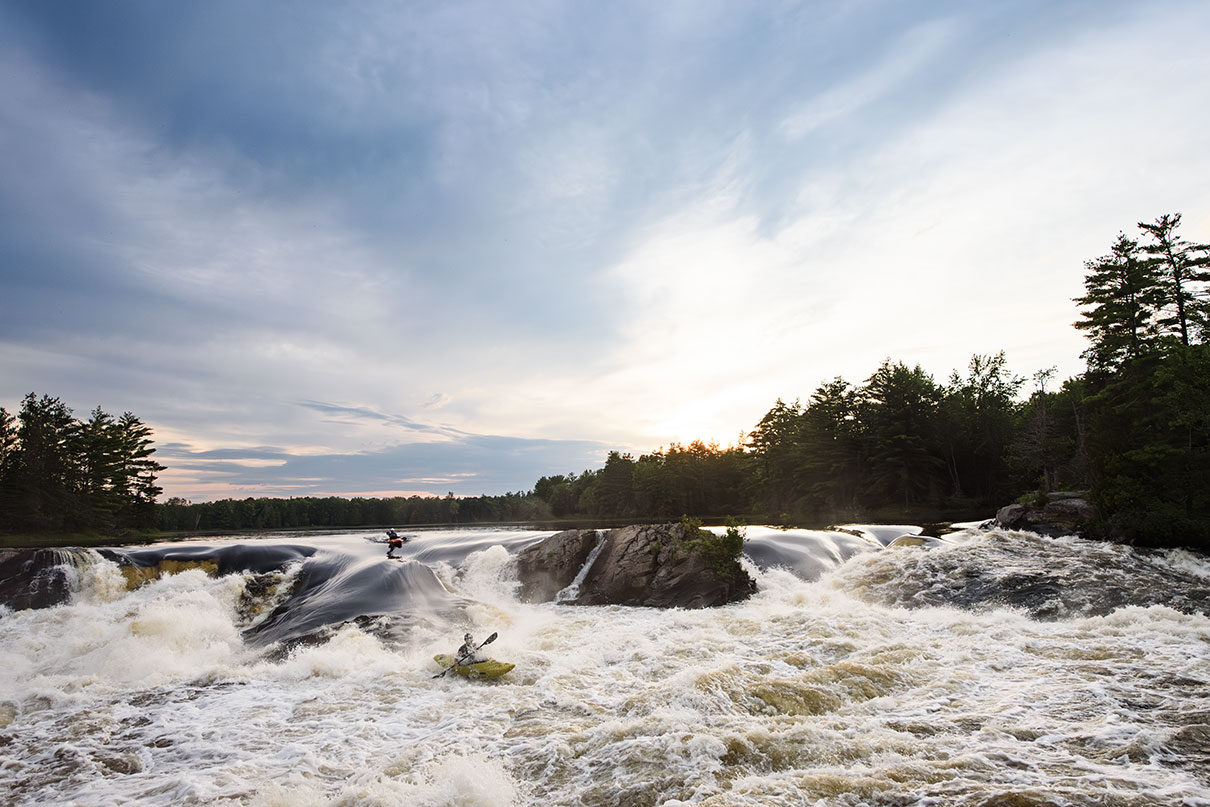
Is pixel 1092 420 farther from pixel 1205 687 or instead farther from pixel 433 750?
pixel 433 750

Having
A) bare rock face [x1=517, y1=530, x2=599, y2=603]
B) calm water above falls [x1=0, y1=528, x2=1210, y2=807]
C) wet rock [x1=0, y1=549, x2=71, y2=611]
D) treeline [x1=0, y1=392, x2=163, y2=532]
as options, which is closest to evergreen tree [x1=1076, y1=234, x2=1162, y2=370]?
calm water above falls [x1=0, y1=528, x2=1210, y2=807]

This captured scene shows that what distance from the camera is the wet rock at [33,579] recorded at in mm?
14141

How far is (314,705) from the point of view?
26.1 ft

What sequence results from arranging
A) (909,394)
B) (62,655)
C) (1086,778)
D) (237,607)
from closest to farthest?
(1086,778)
(62,655)
(237,607)
(909,394)

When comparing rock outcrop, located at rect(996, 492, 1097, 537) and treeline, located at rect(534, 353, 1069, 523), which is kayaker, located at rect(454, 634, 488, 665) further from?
treeline, located at rect(534, 353, 1069, 523)

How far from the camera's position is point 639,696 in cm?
769

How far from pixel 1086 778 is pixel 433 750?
250 inches

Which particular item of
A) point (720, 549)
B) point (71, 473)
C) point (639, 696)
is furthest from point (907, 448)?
point (71, 473)

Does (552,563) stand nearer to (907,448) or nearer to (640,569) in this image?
(640,569)

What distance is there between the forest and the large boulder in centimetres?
1373

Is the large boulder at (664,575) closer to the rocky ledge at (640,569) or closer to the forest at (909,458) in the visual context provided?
the rocky ledge at (640,569)

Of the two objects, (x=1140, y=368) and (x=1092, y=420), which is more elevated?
(x=1140, y=368)

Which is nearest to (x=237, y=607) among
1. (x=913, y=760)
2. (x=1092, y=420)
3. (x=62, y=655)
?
(x=62, y=655)

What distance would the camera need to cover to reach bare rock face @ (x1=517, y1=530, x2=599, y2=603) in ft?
55.3
